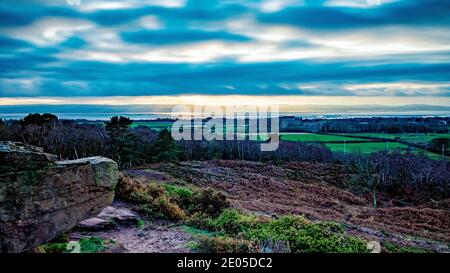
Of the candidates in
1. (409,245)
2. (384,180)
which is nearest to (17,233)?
(409,245)

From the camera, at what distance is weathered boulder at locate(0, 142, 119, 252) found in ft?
16.2

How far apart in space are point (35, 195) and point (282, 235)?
402cm

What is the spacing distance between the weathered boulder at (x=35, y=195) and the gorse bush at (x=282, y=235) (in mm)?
2111

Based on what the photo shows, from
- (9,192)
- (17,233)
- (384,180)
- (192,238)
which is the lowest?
(384,180)

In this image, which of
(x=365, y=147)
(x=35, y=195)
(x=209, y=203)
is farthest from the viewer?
(x=365, y=147)

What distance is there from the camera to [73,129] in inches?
979

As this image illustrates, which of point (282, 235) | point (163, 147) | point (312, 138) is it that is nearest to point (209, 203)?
point (282, 235)

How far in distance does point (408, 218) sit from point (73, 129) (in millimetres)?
19719

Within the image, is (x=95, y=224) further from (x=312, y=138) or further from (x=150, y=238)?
(x=312, y=138)

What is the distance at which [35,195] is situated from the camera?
5.10m

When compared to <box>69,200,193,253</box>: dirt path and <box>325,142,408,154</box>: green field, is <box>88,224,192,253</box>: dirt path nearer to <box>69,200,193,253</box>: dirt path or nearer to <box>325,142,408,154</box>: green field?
<box>69,200,193,253</box>: dirt path

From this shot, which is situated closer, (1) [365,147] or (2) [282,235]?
(2) [282,235]

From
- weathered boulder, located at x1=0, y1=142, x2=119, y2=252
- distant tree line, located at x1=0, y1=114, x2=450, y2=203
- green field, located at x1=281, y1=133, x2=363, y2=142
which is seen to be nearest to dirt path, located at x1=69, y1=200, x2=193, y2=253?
weathered boulder, located at x1=0, y1=142, x2=119, y2=252
